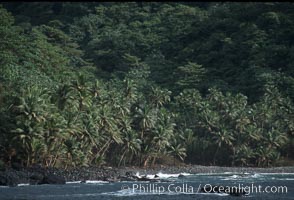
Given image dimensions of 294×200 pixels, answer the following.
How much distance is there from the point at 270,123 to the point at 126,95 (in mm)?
27906

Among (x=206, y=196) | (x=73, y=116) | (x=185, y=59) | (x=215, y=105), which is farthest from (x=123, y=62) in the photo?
(x=206, y=196)

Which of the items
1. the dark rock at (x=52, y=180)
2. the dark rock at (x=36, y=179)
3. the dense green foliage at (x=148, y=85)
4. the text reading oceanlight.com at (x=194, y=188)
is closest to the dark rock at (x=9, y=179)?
the dark rock at (x=36, y=179)

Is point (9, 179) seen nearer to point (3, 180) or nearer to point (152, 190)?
point (3, 180)

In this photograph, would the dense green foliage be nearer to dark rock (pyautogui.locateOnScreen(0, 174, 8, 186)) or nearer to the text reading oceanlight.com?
dark rock (pyautogui.locateOnScreen(0, 174, 8, 186))

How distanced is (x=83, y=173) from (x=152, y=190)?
16180 millimetres

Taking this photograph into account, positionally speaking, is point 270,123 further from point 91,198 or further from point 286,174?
point 91,198

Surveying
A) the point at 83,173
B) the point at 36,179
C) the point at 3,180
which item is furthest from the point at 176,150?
the point at 3,180

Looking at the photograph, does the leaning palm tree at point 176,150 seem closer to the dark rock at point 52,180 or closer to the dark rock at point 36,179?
the dark rock at point 52,180

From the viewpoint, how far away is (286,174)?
9212cm

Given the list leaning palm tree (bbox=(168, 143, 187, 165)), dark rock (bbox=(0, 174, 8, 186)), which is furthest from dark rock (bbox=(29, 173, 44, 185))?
leaning palm tree (bbox=(168, 143, 187, 165))

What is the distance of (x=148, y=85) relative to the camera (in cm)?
12644

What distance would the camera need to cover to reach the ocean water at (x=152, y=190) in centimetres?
5928

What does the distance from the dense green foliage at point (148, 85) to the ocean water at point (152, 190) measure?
14.4m

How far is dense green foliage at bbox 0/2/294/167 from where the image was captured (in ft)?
284
